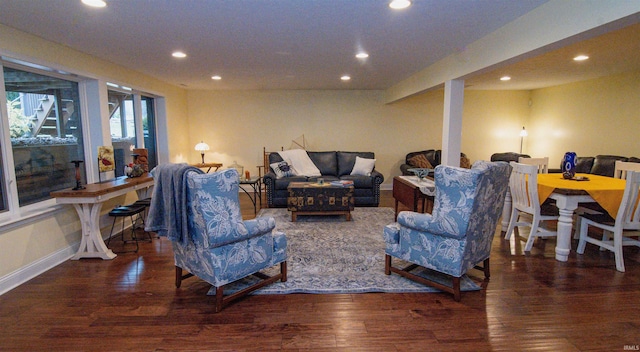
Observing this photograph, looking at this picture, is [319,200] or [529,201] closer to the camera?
[529,201]

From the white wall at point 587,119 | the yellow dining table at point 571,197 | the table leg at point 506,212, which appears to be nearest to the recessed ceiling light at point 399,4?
the yellow dining table at point 571,197

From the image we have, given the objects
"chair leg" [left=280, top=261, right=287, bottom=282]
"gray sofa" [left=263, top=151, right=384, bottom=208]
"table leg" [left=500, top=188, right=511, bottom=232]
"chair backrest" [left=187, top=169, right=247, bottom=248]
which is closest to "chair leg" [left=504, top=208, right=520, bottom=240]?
"table leg" [left=500, top=188, right=511, bottom=232]

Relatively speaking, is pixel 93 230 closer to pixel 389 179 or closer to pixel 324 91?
pixel 324 91

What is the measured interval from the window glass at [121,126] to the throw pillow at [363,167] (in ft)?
12.2

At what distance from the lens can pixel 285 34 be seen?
9.80ft

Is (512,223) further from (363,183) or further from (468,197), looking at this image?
(363,183)

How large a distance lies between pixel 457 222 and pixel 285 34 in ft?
7.29

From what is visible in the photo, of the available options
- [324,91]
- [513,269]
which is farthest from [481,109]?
[513,269]

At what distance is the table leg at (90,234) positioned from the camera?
10.7 feet

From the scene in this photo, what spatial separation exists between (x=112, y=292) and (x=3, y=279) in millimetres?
921

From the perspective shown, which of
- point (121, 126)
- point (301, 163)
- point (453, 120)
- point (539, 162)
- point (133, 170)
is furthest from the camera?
point (301, 163)

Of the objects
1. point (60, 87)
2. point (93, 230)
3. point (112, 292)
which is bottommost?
point (112, 292)

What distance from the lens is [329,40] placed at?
10.5 feet

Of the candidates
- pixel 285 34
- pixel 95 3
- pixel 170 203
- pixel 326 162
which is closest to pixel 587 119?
pixel 326 162
